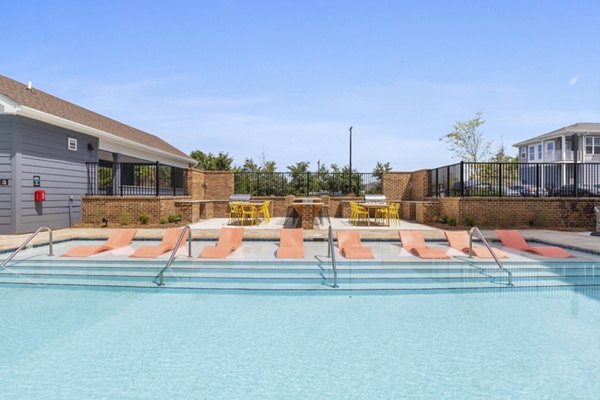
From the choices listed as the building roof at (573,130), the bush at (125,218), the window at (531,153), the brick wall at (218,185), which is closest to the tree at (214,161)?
the brick wall at (218,185)

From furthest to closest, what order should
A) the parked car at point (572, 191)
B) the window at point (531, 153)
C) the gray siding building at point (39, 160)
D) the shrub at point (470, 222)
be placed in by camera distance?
the window at point (531, 153) < the parked car at point (572, 191) < the shrub at point (470, 222) < the gray siding building at point (39, 160)

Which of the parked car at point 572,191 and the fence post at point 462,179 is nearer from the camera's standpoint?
the fence post at point 462,179

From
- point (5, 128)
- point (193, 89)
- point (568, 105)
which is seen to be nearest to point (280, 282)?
point (5, 128)

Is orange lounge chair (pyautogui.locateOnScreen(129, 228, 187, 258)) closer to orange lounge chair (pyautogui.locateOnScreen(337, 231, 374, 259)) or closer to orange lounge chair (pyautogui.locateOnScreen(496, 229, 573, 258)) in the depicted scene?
orange lounge chair (pyautogui.locateOnScreen(337, 231, 374, 259))

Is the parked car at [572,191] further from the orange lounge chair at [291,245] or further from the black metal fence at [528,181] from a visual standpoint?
the orange lounge chair at [291,245]

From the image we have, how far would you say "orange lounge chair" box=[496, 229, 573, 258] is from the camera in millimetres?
7602

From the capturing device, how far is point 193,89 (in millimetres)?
17234

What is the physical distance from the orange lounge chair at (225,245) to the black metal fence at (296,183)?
399 inches

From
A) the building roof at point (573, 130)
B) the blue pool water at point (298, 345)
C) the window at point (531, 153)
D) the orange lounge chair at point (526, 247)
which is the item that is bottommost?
the blue pool water at point (298, 345)

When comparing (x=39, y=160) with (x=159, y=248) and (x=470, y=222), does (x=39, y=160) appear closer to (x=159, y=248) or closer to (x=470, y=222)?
(x=159, y=248)

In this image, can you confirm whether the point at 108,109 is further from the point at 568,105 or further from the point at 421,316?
the point at 568,105

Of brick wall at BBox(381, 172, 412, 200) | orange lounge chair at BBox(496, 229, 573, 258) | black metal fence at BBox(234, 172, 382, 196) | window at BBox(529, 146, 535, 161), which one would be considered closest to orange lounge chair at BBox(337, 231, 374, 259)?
orange lounge chair at BBox(496, 229, 573, 258)

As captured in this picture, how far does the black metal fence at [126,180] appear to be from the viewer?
43.0 feet

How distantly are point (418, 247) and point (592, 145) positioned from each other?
32.5 metres
